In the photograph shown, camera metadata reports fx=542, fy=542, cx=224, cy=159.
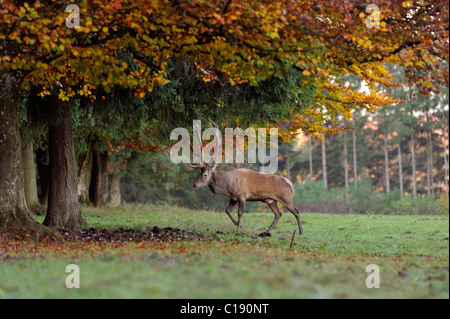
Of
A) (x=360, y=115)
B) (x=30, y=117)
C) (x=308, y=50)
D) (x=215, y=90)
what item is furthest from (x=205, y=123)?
(x=360, y=115)

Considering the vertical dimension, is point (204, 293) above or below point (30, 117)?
below

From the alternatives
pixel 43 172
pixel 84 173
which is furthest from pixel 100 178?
pixel 43 172

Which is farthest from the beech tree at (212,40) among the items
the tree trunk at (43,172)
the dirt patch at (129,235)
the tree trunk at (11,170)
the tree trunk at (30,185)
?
the tree trunk at (43,172)

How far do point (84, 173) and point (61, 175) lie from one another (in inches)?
518

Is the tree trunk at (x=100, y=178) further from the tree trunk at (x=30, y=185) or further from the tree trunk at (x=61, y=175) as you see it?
the tree trunk at (x=61, y=175)

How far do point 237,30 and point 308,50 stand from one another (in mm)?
1408

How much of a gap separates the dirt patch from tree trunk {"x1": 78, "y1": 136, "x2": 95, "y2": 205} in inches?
528

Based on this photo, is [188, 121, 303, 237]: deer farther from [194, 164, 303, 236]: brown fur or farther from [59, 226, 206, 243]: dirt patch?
[59, 226, 206, 243]: dirt patch

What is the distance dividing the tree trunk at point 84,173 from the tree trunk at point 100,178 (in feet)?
4.60

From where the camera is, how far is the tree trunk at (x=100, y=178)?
30.2m

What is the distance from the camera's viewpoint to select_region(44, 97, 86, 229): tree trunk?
15359mm

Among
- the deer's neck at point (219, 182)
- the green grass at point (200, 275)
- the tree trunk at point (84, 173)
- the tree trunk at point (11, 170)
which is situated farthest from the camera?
the tree trunk at point (84, 173)
